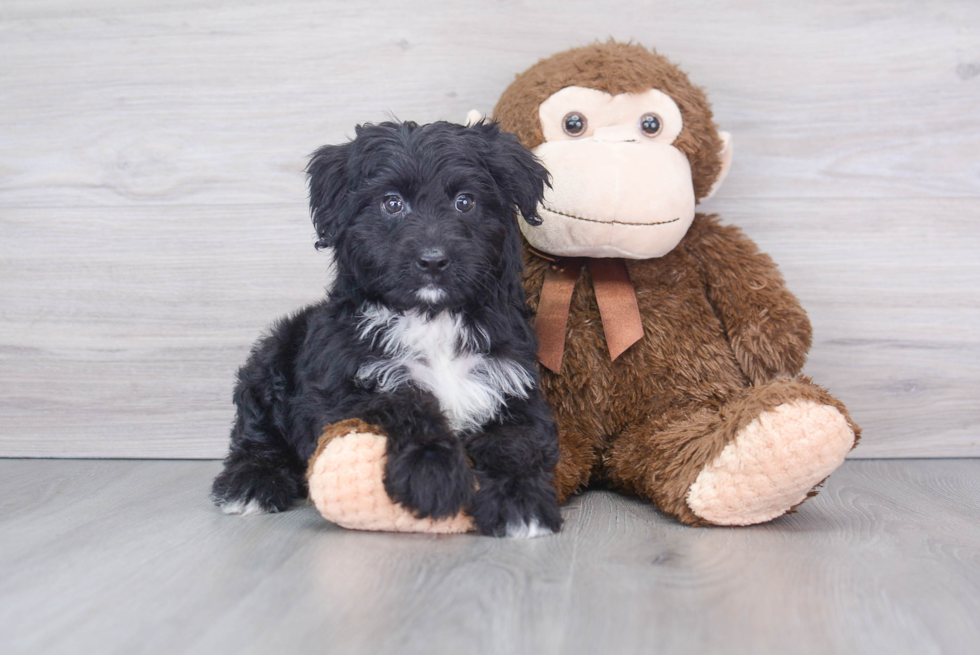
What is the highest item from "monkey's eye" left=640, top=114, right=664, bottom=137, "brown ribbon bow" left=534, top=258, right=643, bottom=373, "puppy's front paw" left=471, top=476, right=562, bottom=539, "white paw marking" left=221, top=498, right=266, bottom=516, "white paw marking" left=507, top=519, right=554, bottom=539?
"monkey's eye" left=640, top=114, right=664, bottom=137

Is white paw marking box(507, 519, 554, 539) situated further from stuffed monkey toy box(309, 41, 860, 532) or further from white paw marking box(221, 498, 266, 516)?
white paw marking box(221, 498, 266, 516)

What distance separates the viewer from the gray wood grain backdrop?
2.45 meters

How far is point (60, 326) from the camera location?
259 centimetres

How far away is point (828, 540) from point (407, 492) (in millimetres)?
861

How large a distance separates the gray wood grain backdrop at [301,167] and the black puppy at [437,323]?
0.89m

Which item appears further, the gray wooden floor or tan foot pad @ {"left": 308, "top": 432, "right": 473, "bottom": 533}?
tan foot pad @ {"left": 308, "top": 432, "right": 473, "bottom": 533}

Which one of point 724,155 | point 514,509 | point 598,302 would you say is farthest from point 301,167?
point 514,509

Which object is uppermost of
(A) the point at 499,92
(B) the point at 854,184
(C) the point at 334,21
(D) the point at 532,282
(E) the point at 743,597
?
(C) the point at 334,21

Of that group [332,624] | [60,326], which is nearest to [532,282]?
[332,624]

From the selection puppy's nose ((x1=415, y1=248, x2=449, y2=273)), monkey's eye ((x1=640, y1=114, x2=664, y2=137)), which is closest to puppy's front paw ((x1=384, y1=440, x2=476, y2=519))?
puppy's nose ((x1=415, y1=248, x2=449, y2=273))

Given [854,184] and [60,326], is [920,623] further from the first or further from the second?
[60,326]

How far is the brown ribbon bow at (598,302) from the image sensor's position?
77.5 inches

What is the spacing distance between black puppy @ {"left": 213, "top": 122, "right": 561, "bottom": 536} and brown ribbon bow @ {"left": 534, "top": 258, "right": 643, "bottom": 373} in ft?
0.72

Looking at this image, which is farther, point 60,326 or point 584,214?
point 60,326
